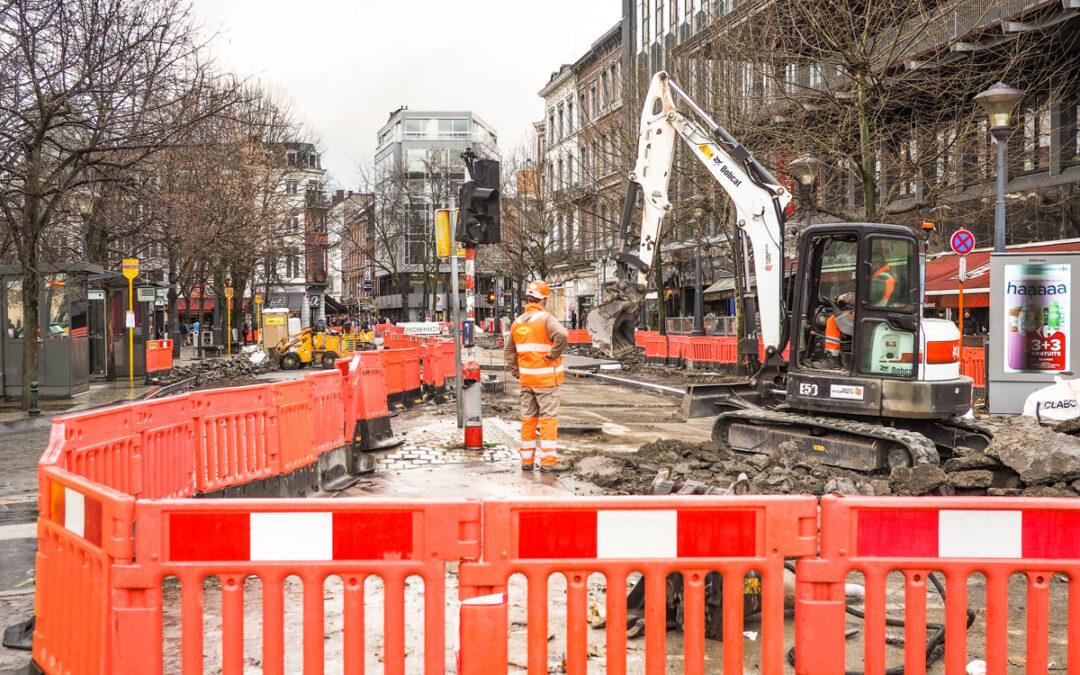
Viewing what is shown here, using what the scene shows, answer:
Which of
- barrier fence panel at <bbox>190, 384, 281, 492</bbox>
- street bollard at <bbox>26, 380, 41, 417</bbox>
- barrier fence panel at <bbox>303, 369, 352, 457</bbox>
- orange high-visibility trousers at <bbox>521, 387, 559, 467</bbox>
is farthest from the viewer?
street bollard at <bbox>26, 380, 41, 417</bbox>

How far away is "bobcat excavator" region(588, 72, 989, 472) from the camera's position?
413 inches

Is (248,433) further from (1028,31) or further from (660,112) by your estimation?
(1028,31)

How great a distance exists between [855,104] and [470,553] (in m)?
15.3

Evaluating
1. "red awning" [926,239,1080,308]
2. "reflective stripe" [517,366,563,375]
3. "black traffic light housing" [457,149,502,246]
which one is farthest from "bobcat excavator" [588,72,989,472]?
"red awning" [926,239,1080,308]

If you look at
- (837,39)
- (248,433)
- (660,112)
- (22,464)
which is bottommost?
(22,464)

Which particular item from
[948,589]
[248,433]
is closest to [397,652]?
[948,589]

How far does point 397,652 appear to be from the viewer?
12.2 ft

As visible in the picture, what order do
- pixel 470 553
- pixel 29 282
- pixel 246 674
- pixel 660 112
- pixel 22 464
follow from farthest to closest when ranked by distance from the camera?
pixel 29 282
pixel 660 112
pixel 22 464
pixel 246 674
pixel 470 553

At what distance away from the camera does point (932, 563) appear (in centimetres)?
370

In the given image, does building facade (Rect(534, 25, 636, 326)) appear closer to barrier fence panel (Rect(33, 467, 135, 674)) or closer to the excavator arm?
the excavator arm

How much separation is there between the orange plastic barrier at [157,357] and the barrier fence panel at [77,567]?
73.4 ft

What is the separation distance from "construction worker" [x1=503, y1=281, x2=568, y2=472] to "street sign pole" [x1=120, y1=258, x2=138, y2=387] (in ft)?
50.2

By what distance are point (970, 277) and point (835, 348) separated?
14.7 meters

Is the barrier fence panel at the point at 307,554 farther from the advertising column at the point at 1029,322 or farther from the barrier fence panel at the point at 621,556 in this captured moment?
the advertising column at the point at 1029,322
